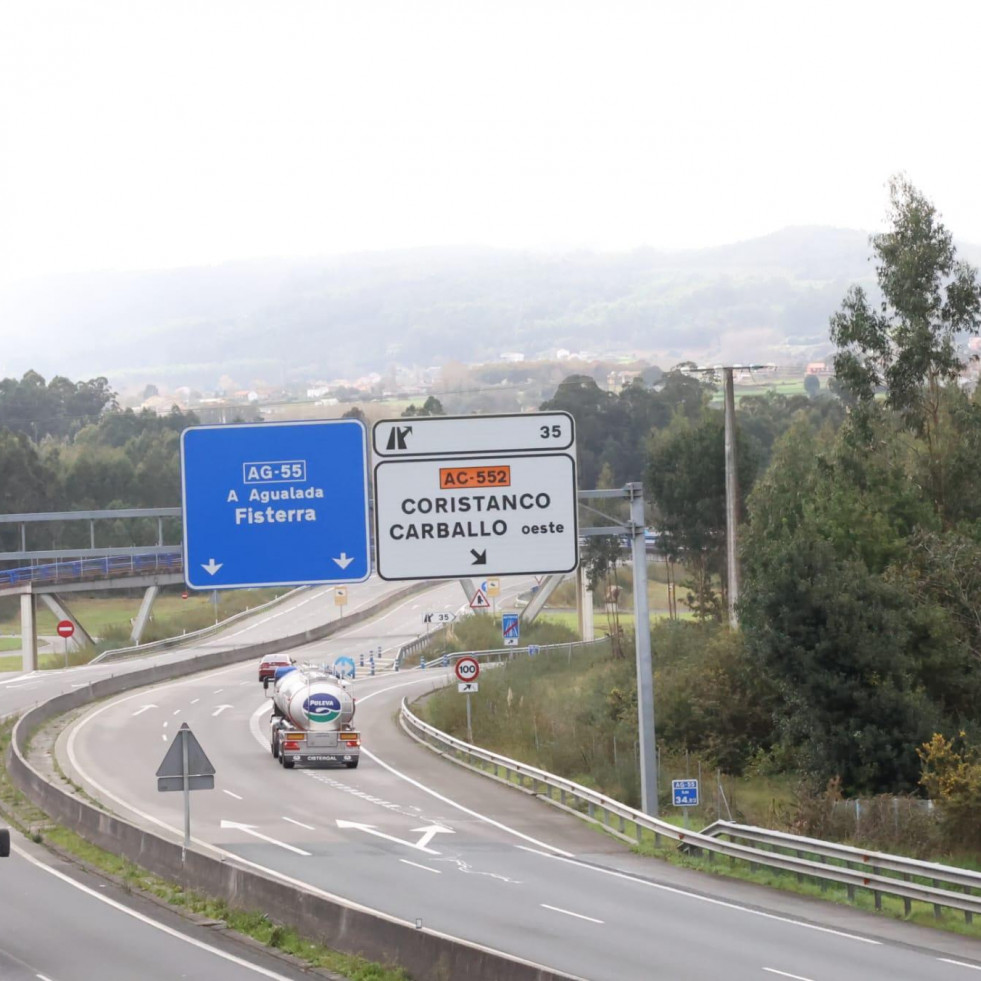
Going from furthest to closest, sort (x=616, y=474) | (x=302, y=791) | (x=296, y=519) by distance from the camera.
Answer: (x=616, y=474)
(x=302, y=791)
(x=296, y=519)

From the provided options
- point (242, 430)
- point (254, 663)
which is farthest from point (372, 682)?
point (242, 430)

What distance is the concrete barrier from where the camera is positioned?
1512cm

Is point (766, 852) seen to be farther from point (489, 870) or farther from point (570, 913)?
point (570, 913)

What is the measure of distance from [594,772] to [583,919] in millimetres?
15947

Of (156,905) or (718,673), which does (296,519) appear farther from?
(718,673)

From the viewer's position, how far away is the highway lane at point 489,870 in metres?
18.7

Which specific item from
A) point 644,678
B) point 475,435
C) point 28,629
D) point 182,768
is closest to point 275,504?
point 475,435

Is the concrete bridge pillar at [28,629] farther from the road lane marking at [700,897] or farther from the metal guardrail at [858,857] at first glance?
the metal guardrail at [858,857]

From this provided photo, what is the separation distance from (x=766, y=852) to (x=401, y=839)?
743 cm

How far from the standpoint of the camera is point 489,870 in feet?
84.8

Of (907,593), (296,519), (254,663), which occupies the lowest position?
(254,663)

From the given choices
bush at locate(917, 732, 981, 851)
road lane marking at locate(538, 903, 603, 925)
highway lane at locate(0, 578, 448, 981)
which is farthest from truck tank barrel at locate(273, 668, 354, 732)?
road lane marking at locate(538, 903, 603, 925)

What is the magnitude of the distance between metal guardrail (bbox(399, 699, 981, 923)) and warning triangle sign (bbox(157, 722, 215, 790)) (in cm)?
882

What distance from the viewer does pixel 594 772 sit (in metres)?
37.1
